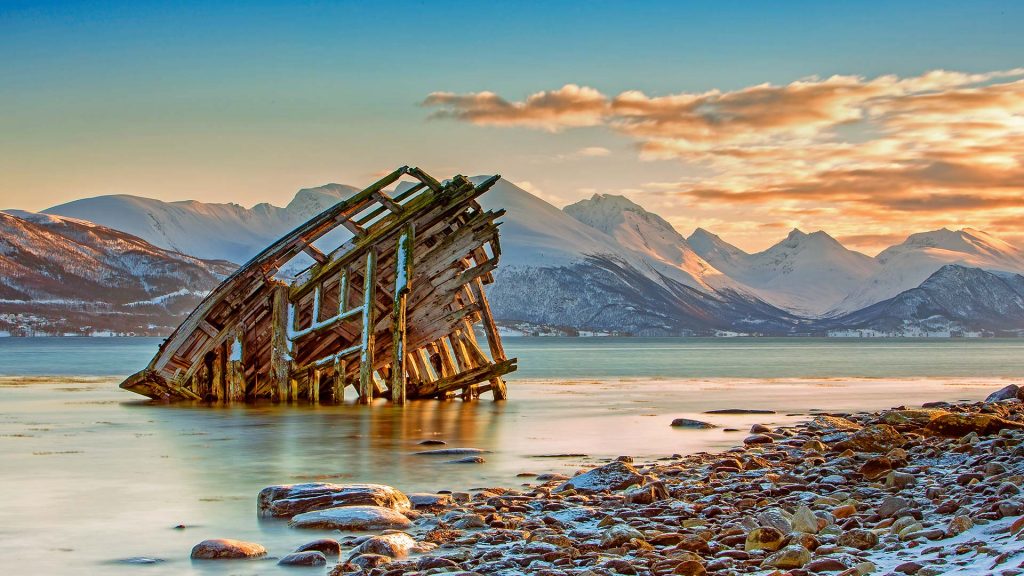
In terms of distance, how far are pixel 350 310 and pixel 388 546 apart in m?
19.6

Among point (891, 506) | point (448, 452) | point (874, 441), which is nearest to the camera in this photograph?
point (891, 506)

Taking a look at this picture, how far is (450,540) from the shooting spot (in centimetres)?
1051

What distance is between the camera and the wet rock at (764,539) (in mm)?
9273

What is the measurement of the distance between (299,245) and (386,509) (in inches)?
732

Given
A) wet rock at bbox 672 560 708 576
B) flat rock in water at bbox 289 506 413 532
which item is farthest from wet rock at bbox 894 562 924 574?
flat rock in water at bbox 289 506 413 532

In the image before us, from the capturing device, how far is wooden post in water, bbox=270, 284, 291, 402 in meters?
29.4

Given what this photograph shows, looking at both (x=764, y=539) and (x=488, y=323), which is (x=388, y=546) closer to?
(x=764, y=539)

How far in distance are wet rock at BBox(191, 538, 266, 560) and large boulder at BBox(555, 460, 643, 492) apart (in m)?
4.41

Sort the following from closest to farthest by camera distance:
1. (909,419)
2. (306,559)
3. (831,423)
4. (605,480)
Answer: (306,559), (605,480), (909,419), (831,423)

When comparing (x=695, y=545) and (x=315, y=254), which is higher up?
(x=315, y=254)

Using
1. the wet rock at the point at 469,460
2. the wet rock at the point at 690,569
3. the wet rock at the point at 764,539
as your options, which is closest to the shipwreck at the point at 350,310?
the wet rock at the point at 469,460

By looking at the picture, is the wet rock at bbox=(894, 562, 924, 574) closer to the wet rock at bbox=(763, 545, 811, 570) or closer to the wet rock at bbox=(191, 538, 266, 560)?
the wet rock at bbox=(763, 545, 811, 570)

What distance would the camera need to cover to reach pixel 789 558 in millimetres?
8609

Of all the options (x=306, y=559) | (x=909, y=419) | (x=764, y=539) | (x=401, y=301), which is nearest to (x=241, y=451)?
(x=401, y=301)
